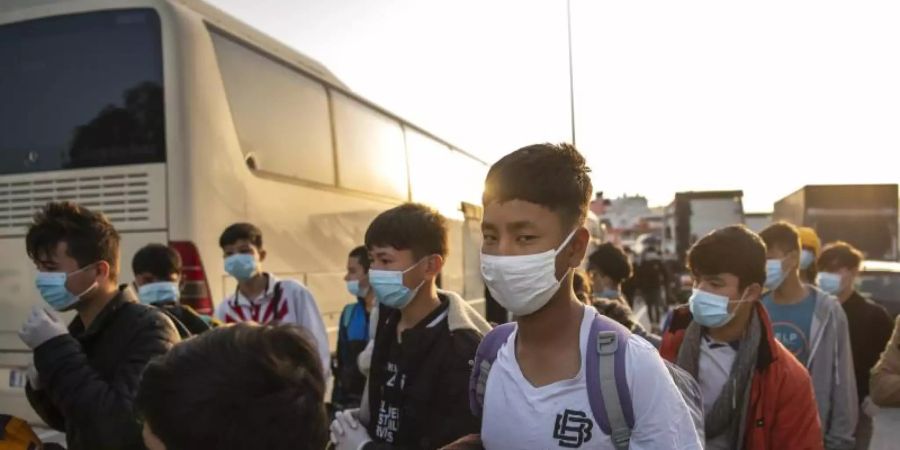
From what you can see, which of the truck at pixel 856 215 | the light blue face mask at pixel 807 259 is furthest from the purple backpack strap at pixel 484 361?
the truck at pixel 856 215

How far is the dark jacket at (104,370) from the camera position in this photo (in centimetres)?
225

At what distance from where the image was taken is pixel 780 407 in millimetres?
2471

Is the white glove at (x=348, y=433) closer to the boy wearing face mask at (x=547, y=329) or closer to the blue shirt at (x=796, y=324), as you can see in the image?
the boy wearing face mask at (x=547, y=329)

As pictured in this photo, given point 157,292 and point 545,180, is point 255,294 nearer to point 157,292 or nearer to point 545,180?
point 157,292

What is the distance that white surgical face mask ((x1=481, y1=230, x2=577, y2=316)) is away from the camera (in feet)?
5.87

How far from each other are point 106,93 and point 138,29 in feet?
1.87

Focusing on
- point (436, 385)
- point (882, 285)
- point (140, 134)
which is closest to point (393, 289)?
point (436, 385)

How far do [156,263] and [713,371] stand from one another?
3.40 m

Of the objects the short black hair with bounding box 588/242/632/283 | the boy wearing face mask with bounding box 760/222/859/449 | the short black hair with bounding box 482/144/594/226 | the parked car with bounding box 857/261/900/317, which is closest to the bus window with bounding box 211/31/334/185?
the short black hair with bounding box 588/242/632/283

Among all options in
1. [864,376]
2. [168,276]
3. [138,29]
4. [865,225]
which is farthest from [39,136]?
[865,225]

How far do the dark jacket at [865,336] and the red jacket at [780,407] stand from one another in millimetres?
2322

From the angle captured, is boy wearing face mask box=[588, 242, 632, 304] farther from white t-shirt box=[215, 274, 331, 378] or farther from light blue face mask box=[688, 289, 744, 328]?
light blue face mask box=[688, 289, 744, 328]

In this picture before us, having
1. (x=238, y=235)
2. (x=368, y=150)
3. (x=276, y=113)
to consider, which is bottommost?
(x=238, y=235)

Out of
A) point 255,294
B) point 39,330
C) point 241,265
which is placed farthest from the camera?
point 255,294
